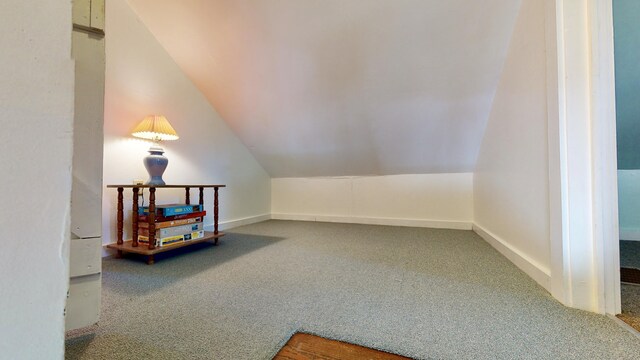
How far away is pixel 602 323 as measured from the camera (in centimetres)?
82

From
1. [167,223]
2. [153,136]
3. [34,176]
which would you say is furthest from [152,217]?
[34,176]

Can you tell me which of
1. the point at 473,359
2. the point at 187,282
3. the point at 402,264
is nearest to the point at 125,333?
the point at 187,282

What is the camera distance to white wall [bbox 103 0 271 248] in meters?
1.73

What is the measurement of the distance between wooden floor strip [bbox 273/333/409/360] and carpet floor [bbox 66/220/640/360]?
0.08ft

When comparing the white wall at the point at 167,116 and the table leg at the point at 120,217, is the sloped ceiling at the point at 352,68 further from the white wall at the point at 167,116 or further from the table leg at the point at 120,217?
the table leg at the point at 120,217

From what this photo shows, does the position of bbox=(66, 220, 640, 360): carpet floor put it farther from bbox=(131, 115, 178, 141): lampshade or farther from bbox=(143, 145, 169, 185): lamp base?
bbox=(131, 115, 178, 141): lampshade

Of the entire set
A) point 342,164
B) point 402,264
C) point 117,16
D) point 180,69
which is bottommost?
point 402,264

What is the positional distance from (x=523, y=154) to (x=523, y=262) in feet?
1.95

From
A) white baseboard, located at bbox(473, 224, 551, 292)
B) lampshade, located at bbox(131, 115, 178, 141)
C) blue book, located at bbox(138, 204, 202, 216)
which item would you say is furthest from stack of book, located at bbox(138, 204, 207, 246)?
white baseboard, located at bbox(473, 224, 551, 292)

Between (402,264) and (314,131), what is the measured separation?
161cm

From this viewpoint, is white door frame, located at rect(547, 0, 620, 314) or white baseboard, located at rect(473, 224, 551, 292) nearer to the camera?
white door frame, located at rect(547, 0, 620, 314)

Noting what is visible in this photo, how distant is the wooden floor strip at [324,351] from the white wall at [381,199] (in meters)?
2.39

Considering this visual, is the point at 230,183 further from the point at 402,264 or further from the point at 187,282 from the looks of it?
the point at 402,264

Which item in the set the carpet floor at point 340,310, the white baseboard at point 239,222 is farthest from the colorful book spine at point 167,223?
the white baseboard at point 239,222
